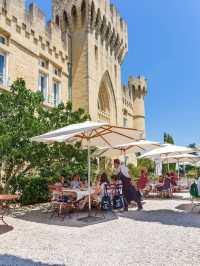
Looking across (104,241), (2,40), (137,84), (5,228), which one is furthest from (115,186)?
(137,84)

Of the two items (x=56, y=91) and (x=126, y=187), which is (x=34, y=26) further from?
(x=126, y=187)

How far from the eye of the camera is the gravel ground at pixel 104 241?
4.61 metres

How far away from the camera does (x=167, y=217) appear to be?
820cm

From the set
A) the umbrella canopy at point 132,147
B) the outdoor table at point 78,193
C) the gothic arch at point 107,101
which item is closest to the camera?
the outdoor table at point 78,193

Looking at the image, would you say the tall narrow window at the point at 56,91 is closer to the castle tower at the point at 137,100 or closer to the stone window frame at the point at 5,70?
the stone window frame at the point at 5,70

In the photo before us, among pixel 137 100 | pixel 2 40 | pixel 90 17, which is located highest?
pixel 90 17

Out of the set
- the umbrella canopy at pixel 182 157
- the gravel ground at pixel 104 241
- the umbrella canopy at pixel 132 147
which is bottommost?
the gravel ground at pixel 104 241

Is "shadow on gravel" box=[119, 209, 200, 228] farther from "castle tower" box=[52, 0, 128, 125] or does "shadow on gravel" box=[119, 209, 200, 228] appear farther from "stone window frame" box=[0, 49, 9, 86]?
"castle tower" box=[52, 0, 128, 125]

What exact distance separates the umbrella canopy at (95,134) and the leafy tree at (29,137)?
1423mm

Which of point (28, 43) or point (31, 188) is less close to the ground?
point (28, 43)

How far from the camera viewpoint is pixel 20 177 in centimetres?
1158

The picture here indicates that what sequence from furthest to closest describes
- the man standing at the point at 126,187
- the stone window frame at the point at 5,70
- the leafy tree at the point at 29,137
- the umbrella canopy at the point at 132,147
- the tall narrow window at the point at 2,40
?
the tall narrow window at the point at 2,40
the stone window frame at the point at 5,70
the umbrella canopy at the point at 132,147
the leafy tree at the point at 29,137
the man standing at the point at 126,187

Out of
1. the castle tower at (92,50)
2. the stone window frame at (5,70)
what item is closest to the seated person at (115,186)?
the stone window frame at (5,70)

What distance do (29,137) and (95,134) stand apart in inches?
103
